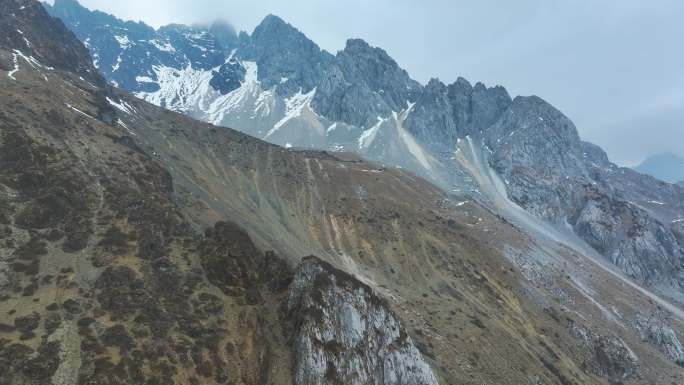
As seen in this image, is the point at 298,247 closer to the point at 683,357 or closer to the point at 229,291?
the point at 229,291

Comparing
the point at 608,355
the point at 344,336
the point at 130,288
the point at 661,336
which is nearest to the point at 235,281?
the point at 130,288

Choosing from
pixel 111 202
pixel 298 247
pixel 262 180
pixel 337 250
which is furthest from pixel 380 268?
pixel 111 202

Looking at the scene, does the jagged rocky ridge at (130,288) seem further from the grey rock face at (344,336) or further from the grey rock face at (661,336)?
the grey rock face at (661,336)

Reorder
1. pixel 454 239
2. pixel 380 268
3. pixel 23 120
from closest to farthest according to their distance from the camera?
1. pixel 23 120
2. pixel 380 268
3. pixel 454 239

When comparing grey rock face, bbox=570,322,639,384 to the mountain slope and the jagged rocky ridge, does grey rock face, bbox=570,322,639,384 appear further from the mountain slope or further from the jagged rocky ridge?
the jagged rocky ridge

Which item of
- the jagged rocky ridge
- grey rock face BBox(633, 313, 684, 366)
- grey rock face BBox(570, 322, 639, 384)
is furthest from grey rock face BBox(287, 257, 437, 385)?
grey rock face BBox(633, 313, 684, 366)

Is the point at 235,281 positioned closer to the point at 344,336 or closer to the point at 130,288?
the point at 130,288
